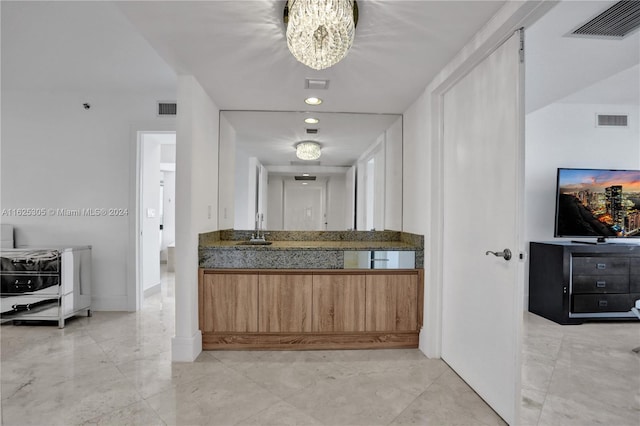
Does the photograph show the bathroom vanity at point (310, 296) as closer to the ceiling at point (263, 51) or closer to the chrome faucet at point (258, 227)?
the chrome faucet at point (258, 227)

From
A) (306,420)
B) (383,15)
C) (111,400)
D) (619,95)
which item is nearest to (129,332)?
(111,400)

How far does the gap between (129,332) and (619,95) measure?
19.7 feet

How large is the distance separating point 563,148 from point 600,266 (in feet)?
4.96

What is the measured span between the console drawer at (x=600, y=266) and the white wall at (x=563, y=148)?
60 cm

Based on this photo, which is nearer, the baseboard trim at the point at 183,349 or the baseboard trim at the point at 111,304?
the baseboard trim at the point at 183,349

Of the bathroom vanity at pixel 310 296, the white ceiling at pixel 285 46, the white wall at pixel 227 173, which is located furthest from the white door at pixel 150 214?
the bathroom vanity at pixel 310 296

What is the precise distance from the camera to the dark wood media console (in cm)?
385

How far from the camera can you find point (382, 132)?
3662 millimetres

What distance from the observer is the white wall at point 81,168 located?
4219 millimetres

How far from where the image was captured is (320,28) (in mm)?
1861

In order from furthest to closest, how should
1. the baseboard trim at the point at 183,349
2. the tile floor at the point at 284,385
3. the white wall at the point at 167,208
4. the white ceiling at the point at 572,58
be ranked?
the white wall at the point at 167,208 → the baseboard trim at the point at 183,349 → the white ceiling at the point at 572,58 → the tile floor at the point at 284,385

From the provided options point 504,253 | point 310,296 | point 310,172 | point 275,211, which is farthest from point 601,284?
point 275,211

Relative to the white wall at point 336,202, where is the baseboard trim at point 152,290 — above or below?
below

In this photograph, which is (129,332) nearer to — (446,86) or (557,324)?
(446,86)
